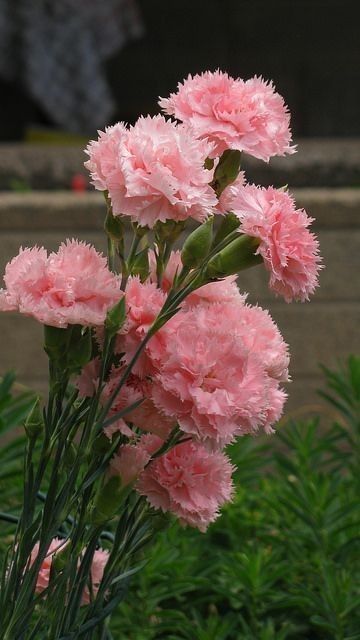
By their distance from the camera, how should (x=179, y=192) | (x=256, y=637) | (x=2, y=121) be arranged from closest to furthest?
(x=179, y=192), (x=256, y=637), (x=2, y=121)

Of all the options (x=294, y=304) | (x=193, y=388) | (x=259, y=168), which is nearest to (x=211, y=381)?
(x=193, y=388)

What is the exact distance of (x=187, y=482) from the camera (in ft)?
2.91

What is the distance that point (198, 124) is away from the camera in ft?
2.85

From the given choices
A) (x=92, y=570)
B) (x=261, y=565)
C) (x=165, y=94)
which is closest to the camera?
(x=92, y=570)

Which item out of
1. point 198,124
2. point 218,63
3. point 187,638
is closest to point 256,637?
point 187,638

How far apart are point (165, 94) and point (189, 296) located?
6.54m

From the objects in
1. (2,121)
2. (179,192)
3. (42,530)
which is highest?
(2,121)

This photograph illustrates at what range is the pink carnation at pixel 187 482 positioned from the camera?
885mm

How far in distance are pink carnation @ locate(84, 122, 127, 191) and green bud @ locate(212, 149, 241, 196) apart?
84 millimetres

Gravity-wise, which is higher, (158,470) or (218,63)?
(218,63)

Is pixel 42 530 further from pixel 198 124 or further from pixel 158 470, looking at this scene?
pixel 198 124

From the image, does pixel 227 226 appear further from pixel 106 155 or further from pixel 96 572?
pixel 96 572

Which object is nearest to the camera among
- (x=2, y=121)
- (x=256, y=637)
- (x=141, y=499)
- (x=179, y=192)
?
(x=179, y=192)

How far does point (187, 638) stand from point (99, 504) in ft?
1.49
